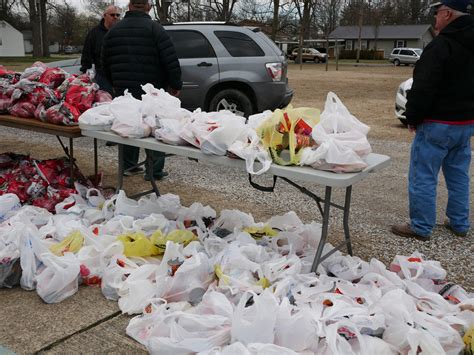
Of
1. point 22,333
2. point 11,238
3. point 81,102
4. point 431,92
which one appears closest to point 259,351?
point 22,333

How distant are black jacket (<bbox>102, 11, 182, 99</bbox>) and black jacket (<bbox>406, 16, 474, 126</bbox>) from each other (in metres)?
2.34

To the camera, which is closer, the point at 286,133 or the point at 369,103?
the point at 286,133

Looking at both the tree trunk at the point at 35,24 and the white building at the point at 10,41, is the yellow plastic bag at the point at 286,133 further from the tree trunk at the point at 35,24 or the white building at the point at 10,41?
the white building at the point at 10,41

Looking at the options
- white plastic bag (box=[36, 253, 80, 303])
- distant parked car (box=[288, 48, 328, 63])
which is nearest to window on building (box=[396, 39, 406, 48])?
distant parked car (box=[288, 48, 328, 63])

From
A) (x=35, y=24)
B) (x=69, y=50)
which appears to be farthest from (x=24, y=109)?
(x=69, y=50)

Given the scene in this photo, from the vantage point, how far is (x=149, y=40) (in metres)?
5.00

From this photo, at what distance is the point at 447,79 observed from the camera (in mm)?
3928

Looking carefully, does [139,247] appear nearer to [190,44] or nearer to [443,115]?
[443,115]

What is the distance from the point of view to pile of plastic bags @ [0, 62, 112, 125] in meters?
4.32

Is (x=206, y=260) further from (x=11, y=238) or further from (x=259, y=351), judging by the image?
(x=11, y=238)

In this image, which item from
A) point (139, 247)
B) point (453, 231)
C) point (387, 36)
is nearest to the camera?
point (139, 247)

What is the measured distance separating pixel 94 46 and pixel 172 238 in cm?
419

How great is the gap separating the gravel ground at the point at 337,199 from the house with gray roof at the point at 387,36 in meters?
66.3

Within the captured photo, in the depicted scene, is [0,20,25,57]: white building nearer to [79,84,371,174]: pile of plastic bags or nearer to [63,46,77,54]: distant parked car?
[63,46,77,54]: distant parked car
